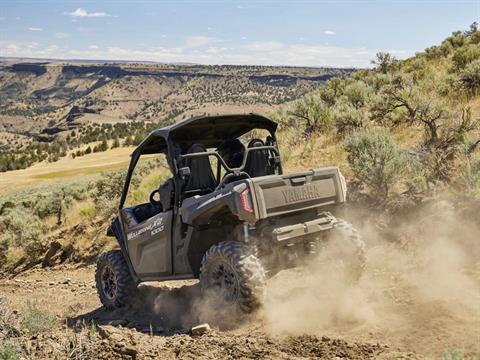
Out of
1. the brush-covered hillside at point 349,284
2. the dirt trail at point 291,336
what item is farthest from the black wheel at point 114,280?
the dirt trail at point 291,336

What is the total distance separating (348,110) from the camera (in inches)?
580

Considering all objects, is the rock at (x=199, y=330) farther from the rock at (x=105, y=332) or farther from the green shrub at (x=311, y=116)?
the green shrub at (x=311, y=116)

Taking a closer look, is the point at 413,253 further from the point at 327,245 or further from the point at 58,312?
the point at 58,312

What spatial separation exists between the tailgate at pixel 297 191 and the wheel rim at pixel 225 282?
78cm

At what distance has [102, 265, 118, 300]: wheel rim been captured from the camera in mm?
7508

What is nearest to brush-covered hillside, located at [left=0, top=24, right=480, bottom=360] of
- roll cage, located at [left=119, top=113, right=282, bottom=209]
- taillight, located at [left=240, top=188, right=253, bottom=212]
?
taillight, located at [left=240, top=188, right=253, bottom=212]

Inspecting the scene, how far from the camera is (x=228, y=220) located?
618 cm

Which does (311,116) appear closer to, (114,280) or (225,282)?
(114,280)

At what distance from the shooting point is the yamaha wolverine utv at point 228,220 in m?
5.48

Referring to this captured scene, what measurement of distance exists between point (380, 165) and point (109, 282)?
193 inches

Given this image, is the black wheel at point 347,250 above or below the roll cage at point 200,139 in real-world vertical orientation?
below

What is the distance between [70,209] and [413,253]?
514 inches

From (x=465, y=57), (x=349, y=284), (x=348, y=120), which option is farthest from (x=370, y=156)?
(x=465, y=57)

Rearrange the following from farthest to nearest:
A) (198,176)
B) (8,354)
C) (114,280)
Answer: (114,280) < (198,176) < (8,354)
